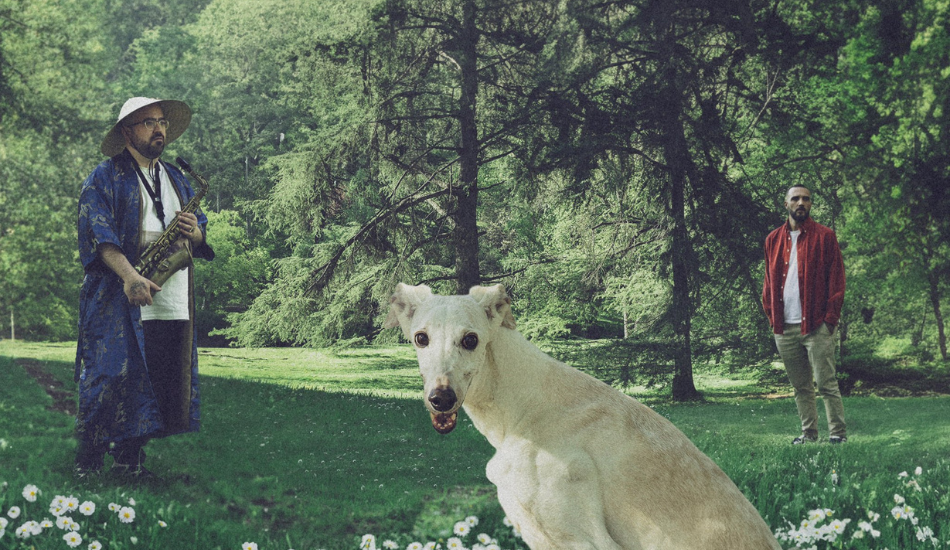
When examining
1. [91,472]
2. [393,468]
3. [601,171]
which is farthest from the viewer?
[601,171]

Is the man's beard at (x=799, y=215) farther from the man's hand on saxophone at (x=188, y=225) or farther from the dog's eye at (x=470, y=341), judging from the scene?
the dog's eye at (x=470, y=341)

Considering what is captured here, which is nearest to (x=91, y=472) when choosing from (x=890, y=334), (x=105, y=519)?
(x=105, y=519)

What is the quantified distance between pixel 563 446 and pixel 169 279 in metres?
2.95

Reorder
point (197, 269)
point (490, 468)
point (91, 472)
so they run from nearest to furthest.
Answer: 1. point (490, 468)
2. point (91, 472)
3. point (197, 269)

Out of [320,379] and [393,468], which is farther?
[320,379]

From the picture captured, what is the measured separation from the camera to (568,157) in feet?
32.8

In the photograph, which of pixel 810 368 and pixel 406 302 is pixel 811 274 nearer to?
pixel 810 368

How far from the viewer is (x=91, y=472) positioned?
4387 millimetres

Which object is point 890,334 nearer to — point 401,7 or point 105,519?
point 401,7

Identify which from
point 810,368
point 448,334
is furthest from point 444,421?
point 810,368

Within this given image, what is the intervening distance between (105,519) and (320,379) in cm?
991

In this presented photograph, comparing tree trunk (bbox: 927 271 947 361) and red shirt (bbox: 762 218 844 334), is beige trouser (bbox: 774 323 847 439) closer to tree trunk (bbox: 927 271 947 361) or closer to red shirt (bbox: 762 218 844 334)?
red shirt (bbox: 762 218 844 334)

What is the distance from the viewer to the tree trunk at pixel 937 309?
44.0 feet

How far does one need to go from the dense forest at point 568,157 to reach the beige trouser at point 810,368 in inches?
175
